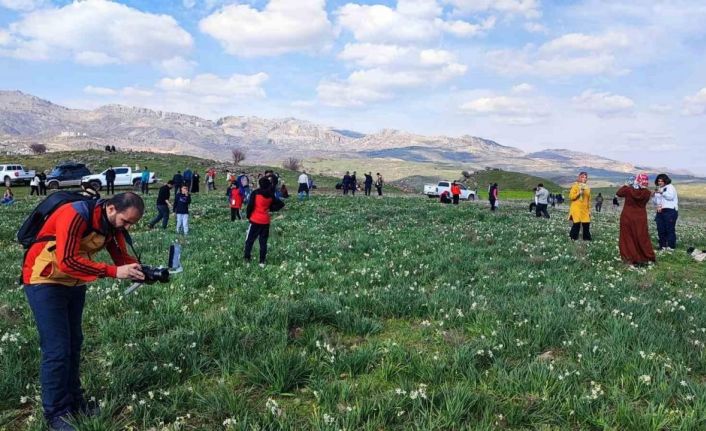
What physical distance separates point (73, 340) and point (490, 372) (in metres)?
4.45

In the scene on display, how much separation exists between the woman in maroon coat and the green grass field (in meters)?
1.46

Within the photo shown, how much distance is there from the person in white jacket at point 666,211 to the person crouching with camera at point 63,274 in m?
16.5

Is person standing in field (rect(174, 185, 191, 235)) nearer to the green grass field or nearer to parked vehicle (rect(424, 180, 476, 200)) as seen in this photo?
the green grass field

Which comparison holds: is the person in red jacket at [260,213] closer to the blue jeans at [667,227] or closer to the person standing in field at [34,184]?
the blue jeans at [667,227]

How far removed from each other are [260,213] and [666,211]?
13.1m

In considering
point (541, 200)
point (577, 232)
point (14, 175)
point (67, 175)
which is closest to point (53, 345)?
point (577, 232)

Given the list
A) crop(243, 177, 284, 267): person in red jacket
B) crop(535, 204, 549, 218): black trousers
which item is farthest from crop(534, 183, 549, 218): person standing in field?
crop(243, 177, 284, 267): person in red jacket

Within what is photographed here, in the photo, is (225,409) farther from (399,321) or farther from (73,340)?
(399,321)

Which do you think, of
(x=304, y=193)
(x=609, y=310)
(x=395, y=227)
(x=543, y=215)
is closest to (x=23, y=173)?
(x=304, y=193)

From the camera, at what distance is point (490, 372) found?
17.9ft

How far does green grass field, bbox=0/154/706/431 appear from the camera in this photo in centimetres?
462

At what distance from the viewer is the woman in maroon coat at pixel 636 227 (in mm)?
12891

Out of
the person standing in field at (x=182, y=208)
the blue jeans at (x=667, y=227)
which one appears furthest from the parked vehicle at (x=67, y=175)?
the blue jeans at (x=667, y=227)

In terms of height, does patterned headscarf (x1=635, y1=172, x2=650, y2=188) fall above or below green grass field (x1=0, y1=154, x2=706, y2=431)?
above
